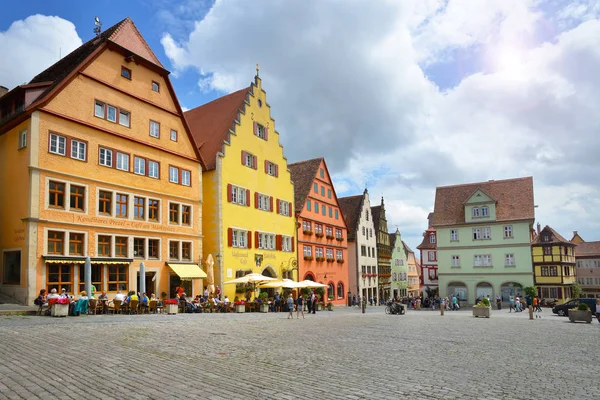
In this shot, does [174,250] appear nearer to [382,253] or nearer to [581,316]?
[581,316]

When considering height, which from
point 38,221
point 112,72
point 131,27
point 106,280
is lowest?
point 106,280

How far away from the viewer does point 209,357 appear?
37.3 feet

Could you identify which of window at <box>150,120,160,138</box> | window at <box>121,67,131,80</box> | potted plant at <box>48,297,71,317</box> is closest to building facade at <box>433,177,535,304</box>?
window at <box>150,120,160,138</box>

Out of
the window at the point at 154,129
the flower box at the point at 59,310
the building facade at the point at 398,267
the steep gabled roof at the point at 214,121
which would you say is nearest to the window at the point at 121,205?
the window at the point at 154,129

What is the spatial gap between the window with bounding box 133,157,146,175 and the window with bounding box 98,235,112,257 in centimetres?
433

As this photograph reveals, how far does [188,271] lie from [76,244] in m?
7.41

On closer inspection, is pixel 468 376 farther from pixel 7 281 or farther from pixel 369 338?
pixel 7 281

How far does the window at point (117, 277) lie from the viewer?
27031mm

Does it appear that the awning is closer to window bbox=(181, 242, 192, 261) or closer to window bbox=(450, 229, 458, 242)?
window bbox=(181, 242, 192, 261)

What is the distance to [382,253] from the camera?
220ft

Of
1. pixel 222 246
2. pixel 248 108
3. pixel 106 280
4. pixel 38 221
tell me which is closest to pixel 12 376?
pixel 38 221

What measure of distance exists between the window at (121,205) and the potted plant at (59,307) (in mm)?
8409

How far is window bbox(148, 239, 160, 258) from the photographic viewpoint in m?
29.7

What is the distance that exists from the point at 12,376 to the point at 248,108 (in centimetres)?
3256
